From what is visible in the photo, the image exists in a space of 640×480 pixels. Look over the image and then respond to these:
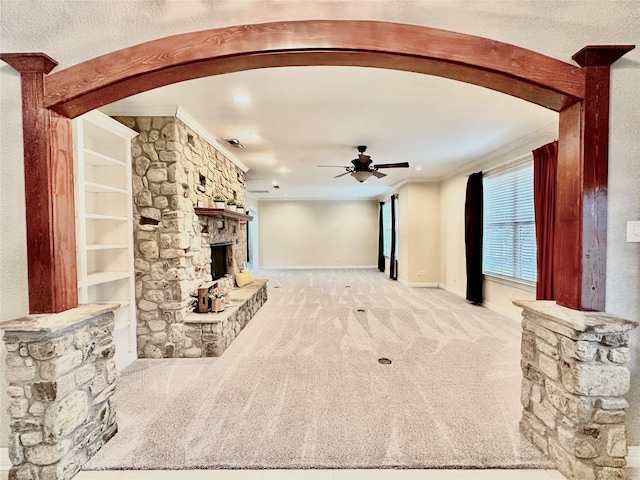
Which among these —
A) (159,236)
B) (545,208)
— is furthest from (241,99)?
(545,208)

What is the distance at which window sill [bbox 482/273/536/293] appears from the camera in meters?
4.18

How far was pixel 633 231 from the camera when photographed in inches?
64.3

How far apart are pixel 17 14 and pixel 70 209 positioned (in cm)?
115

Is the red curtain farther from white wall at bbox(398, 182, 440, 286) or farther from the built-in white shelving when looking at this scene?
the built-in white shelving

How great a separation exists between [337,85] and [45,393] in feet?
9.53

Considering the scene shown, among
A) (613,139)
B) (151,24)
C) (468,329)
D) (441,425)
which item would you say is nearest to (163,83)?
(151,24)

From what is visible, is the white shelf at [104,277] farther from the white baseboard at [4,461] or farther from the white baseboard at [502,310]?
the white baseboard at [502,310]

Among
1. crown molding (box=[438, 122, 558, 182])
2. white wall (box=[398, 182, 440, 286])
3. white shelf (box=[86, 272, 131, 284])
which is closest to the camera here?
white shelf (box=[86, 272, 131, 284])

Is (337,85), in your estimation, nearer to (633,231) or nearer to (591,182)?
(591,182)

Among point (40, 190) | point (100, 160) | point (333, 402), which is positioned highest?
point (100, 160)

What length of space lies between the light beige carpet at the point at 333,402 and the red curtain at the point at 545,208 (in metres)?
0.79

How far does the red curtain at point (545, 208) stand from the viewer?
3.52 metres

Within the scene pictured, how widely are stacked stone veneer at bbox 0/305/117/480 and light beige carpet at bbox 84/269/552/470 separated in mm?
210

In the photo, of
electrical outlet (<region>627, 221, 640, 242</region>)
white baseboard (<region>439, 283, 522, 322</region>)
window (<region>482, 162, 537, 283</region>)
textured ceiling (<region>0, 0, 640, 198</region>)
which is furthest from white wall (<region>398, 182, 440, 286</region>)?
electrical outlet (<region>627, 221, 640, 242</region>)
